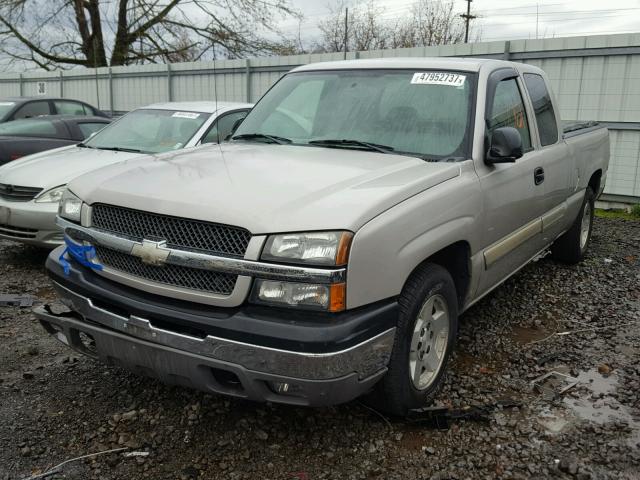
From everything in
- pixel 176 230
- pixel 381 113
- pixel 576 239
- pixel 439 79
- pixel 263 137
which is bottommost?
pixel 576 239

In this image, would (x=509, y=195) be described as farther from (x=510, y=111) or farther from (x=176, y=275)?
(x=176, y=275)

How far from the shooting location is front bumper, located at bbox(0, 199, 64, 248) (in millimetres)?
5625

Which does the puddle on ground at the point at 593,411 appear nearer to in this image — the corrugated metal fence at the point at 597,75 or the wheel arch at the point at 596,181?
the wheel arch at the point at 596,181

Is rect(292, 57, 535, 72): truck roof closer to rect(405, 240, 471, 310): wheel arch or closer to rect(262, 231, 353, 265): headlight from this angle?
rect(405, 240, 471, 310): wheel arch

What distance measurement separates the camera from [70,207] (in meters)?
3.21

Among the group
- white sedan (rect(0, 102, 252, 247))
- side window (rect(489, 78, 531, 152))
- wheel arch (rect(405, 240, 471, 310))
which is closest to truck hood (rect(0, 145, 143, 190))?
white sedan (rect(0, 102, 252, 247))

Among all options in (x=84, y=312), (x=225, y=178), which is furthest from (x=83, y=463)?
(x=225, y=178)

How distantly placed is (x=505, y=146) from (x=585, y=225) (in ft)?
11.0

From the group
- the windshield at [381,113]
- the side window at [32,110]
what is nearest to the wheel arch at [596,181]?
the windshield at [381,113]

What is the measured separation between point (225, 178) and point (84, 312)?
953 mm

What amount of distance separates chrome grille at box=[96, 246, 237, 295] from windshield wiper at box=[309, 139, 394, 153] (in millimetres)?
1392

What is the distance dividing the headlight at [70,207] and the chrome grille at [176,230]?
0.68ft

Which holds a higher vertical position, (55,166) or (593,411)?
(55,166)

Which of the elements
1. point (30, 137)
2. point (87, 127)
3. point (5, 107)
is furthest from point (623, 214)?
point (5, 107)
